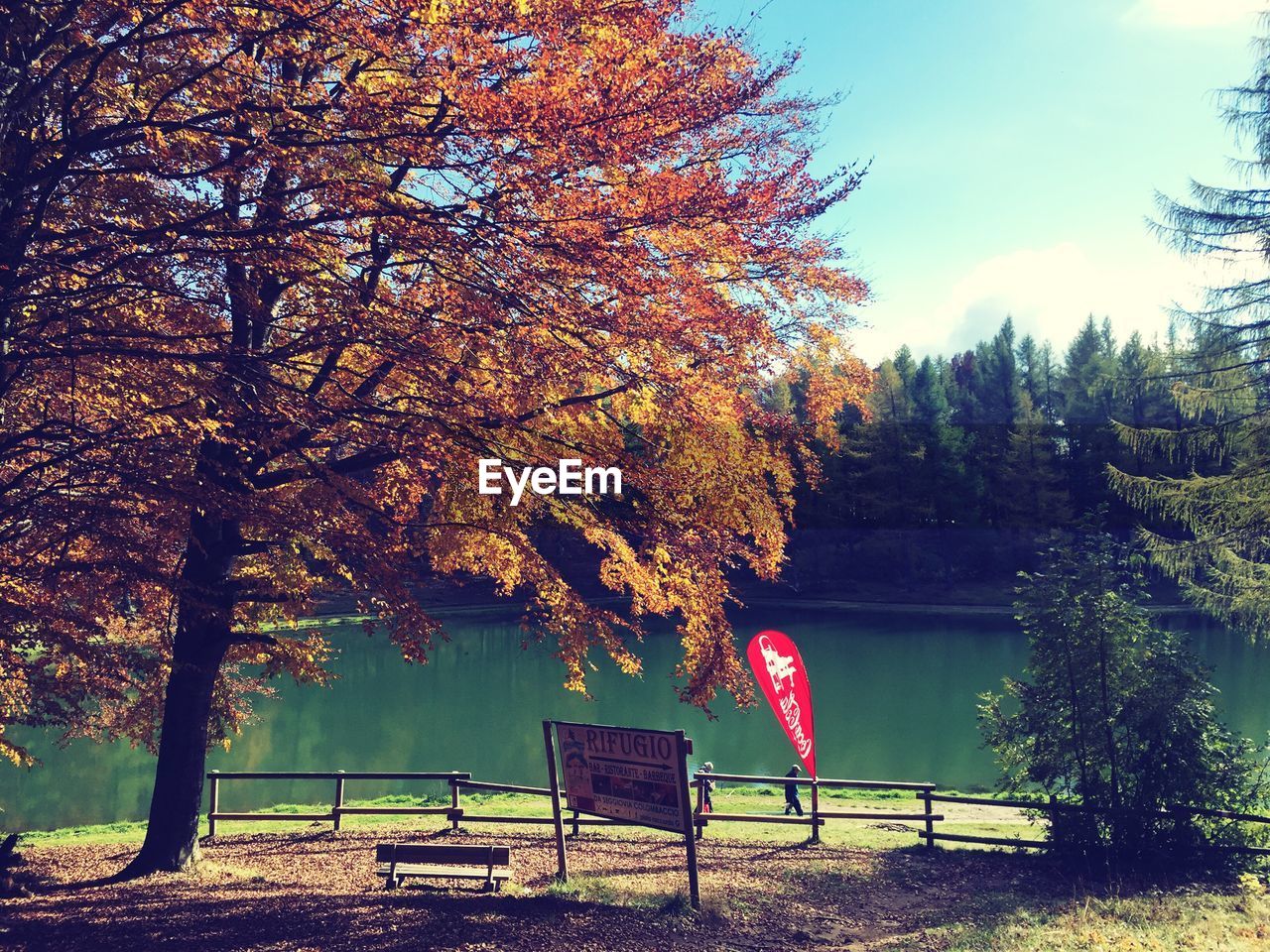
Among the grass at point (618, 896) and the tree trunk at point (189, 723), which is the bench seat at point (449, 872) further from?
the tree trunk at point (189, 723)

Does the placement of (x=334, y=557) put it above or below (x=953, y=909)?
above

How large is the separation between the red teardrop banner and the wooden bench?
239 inches

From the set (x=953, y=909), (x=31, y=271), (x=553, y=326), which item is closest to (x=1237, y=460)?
(x=953, y=909)

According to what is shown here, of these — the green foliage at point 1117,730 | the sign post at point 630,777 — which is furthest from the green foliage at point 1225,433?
the sign post at point 630,777

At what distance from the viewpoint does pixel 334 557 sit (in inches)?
351

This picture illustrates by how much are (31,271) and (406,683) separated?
29607 millimetres

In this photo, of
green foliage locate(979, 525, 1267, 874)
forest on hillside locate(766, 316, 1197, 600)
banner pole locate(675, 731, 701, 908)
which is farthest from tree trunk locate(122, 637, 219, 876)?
forest on hillside locate(766, 316, 1197, 600)

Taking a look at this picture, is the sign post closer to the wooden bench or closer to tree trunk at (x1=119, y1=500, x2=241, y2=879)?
the wooden bench

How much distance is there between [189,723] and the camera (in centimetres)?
1065

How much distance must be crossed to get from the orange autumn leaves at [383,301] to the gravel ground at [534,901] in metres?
2.09

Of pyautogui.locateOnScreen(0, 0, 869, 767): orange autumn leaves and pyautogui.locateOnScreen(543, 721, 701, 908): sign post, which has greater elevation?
pyautogui.locateOnScreen(0, 0, 869, 767): orange autumn leaves

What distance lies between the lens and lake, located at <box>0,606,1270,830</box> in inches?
838

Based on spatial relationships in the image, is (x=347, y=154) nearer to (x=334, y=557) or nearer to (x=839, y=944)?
(x=334, y=557)

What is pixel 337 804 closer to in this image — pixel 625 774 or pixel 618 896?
pixel 618 896
